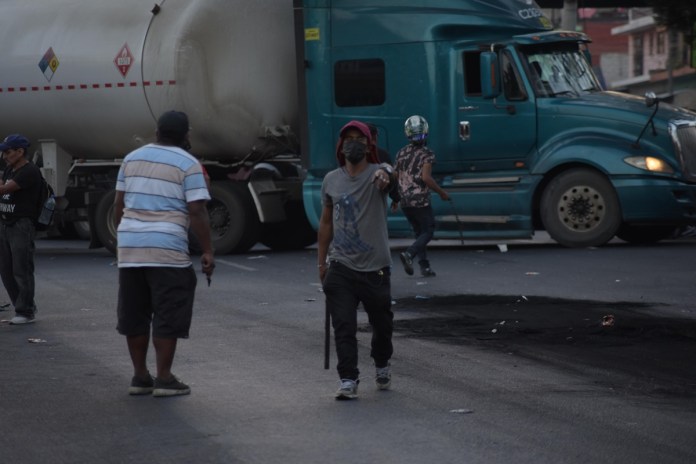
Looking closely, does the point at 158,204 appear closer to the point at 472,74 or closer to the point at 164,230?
the point at 164,230

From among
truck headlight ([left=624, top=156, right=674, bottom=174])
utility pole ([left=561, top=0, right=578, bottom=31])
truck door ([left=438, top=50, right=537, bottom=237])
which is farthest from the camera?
utility pole ([left=561, top=0, right=578, bottom=31])

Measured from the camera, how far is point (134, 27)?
67.8 ft

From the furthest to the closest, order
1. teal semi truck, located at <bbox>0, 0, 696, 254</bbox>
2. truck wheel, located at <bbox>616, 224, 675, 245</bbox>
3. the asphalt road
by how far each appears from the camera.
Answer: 1. truck wheel, located at <bbox>616, 224, 675, 245</bbox>
2. teal semi truck, located at <bbox>0, 0, 696, 254</bbox>
3. the asphalt road

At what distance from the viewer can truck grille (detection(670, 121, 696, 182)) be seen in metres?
19.0

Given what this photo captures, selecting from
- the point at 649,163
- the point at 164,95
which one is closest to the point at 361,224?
the point at 649,163

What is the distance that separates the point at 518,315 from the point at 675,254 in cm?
640

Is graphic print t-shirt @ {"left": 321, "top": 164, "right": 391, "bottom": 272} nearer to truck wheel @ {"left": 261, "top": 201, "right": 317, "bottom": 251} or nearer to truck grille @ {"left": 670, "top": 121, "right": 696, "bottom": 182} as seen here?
truck grille @ {"left": 670, "top": 121, "right": 696, "bottom": 182}

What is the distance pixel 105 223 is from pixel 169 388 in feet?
42.4

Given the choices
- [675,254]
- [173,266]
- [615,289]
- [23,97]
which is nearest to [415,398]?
[173,266]

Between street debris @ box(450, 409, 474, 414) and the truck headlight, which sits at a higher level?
the truck headlight

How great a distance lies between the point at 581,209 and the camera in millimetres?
19281

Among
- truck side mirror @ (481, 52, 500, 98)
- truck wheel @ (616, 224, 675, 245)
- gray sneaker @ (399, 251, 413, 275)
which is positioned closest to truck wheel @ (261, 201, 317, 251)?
truck side mirror @ (481, 52, 500, 98)

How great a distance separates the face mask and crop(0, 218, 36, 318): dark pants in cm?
482

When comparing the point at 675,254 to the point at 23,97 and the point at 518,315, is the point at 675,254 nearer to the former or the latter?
the point at 518,315
